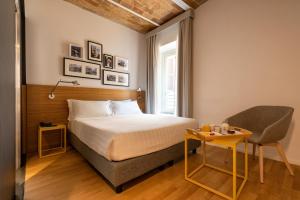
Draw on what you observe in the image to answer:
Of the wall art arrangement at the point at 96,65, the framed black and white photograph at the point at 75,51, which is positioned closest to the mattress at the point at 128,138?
the wall art arrangement at the point at 96,65

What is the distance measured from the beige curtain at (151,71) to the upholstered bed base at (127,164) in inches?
81.5

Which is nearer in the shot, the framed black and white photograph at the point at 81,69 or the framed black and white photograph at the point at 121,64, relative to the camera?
the framed black and white photograph at the point at 81,69

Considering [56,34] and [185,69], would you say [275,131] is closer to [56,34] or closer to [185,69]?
[185,69]

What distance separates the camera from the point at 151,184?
1.63 meters

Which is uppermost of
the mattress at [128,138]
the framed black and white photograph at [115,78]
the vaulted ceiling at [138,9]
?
the vaulted ceiling at [138,9]

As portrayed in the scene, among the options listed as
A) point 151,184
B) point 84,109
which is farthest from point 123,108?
point 151,184

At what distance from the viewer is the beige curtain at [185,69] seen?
3219mm

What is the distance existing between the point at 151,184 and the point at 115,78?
264cm

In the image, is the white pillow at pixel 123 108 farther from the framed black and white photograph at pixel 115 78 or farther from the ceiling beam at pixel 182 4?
→ the ceiling beam at pixel 182 4

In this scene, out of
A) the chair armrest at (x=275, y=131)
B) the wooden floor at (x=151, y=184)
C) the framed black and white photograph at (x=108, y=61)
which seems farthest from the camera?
the framed black and white photograph at (x=108, y=61)

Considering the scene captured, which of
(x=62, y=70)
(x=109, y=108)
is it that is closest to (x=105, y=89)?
(x=109, y=108)

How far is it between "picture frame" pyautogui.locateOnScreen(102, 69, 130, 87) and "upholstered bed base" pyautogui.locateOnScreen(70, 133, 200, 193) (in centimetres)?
176

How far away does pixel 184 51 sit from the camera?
10.9ft

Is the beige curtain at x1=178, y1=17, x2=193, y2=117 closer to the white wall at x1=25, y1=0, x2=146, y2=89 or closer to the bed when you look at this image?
the bed
